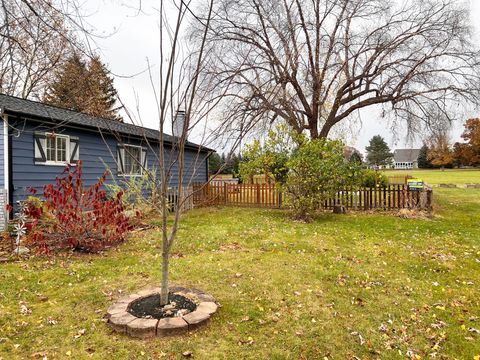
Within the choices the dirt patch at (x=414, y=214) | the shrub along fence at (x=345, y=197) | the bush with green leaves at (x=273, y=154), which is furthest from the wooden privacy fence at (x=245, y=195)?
the dirt patch at (x=414, y=214)

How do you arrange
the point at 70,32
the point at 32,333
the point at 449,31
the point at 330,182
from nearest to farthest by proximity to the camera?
the point at 32,333 < the point at 70,32 < the point at 330,182 < the point at 449,31

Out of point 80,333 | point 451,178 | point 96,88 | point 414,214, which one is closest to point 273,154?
point 414,214

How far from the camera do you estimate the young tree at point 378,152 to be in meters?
65.7

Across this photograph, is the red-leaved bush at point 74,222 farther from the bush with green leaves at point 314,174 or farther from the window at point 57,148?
the bush with green leaves at point 314,174

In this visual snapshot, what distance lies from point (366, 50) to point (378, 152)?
5590cm

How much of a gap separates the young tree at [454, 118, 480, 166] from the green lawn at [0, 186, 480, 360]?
57503mm

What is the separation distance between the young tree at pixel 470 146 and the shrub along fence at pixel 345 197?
5284 centimetres

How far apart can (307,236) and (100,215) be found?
4.60 metres

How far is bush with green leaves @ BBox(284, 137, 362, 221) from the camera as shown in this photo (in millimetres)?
9891

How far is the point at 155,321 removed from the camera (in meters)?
3.20

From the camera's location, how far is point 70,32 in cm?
390

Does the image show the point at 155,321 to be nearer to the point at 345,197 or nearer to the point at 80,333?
the point at 80,333

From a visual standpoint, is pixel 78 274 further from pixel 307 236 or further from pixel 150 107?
pixel 307 236

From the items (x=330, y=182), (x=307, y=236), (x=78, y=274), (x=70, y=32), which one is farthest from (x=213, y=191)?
(x=70, y=32)
